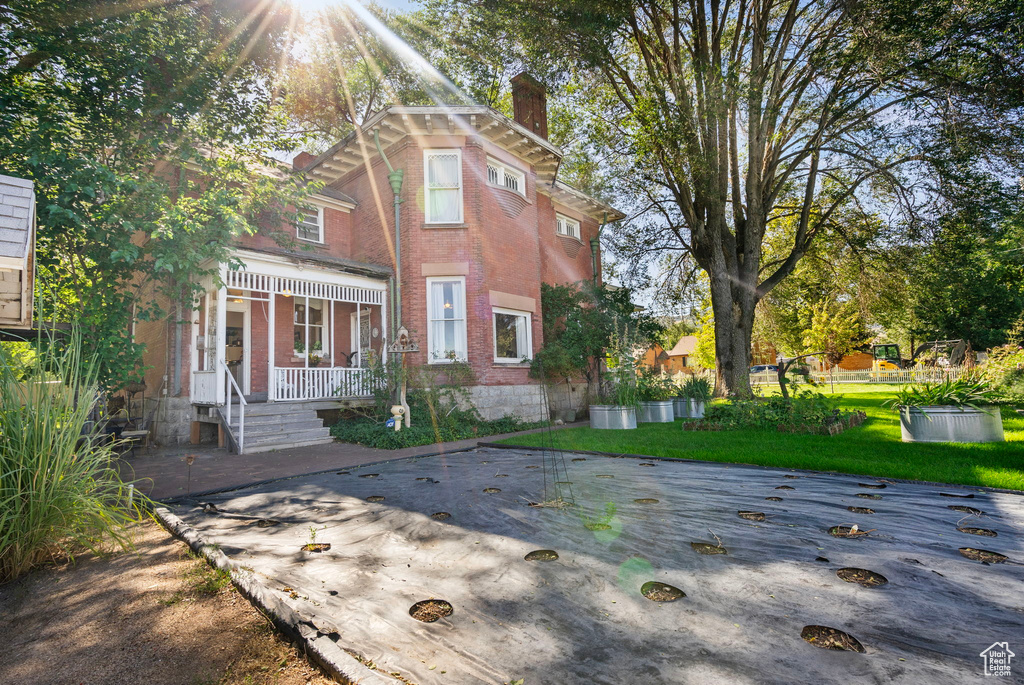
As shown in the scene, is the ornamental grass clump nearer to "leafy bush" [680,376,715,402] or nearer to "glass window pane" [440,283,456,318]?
"glass window pane" [440,283,456,318]

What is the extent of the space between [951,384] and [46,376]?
10097 millimetres

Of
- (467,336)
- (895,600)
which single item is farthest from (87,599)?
(467,336)

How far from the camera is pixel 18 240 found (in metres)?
3.94

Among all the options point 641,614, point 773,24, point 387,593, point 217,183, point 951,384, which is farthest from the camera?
point 773,24

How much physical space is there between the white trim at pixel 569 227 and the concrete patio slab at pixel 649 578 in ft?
40.9

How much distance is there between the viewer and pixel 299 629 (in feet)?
6.70

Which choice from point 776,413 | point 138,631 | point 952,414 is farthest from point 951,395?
point 138,631

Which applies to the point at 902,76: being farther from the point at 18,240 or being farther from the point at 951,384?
the point at 18,240

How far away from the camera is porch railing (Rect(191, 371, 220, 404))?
920 cm

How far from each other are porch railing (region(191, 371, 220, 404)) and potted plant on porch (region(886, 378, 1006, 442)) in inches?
460

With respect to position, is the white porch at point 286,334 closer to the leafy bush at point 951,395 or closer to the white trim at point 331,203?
the white trim at point 331,203

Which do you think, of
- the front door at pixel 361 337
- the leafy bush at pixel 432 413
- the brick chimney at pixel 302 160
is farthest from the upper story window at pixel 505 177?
the brick chimney at pixel 302 160

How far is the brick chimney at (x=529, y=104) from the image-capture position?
562 inches

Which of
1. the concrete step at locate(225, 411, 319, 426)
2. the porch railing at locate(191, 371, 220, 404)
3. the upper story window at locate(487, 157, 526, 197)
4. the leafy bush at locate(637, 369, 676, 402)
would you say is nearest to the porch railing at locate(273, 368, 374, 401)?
the concrete step at locate(225, 411, 319, 426)
